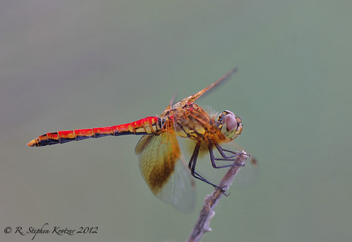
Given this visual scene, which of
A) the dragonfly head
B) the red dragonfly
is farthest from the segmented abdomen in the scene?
the dragonfly head

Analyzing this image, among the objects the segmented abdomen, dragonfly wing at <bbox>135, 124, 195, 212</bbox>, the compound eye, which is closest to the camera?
dragonfly wing at <bbox>135, 124, 195, 212</bbox>

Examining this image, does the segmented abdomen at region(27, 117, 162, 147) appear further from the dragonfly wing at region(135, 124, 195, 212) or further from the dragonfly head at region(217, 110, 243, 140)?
the dragonfly head at region(217, 110, 243, 140)

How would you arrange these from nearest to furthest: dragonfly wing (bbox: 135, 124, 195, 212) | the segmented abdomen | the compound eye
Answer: dragonfly wing (bbox: 135, 124, 195, 212)
the compound eye
the segmented abdomen

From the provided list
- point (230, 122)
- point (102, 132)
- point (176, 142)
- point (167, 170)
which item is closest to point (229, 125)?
point (230, 122)

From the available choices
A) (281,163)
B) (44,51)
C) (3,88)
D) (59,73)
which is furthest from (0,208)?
(281,163)

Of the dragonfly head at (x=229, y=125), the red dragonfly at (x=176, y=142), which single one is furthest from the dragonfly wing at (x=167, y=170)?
the dragonfly head at (x=229, y=125)

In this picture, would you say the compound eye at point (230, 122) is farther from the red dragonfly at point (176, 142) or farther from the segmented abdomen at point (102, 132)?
the segmented abdomen at point (102, 132)

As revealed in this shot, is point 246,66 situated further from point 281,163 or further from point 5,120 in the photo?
point 5,120

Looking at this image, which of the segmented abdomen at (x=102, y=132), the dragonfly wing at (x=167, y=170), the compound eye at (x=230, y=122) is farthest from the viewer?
the segmented abdomen at (x=102, y=132)

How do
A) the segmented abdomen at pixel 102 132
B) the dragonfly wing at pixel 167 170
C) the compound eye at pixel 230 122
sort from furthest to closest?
the segmented abdomen at pixel 102 132 < the compound eye at pixel 230 122 < the dragonfly wing at pixel 167 170
